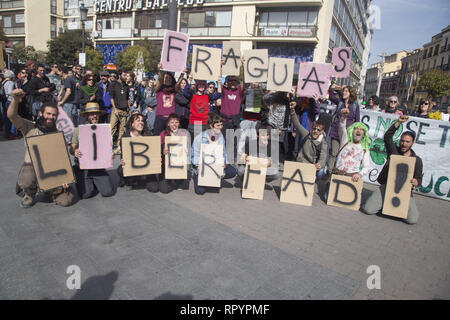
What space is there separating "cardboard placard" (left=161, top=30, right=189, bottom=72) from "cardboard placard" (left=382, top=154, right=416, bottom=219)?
13.3 ft

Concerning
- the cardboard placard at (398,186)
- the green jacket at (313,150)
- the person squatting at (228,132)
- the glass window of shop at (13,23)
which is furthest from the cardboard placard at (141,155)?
the glass window of shop at (13,23)

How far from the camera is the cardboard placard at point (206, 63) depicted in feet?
19.1

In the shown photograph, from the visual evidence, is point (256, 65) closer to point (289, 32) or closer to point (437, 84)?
point (289, 32)

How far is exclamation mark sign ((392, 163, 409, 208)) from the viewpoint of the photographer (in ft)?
15.6

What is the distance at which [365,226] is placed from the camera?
4484mm

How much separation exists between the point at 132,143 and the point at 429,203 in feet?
18.9

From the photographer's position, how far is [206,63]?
231 inches

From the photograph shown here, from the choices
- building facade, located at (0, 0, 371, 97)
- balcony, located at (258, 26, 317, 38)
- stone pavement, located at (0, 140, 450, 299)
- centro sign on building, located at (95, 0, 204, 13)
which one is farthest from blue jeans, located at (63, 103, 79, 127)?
centro sign on building, located at (95, 0, 204, 13)

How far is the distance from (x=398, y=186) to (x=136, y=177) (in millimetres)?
4273

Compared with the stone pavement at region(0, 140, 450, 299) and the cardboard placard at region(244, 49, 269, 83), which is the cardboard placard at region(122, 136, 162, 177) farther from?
the cardboard placard at region(244, 49, 269, 83)

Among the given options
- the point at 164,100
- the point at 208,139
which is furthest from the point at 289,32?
the point at 208,139

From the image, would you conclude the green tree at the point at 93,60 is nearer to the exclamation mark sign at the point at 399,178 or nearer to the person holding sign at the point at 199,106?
the person holding sign at the point at 199,106
